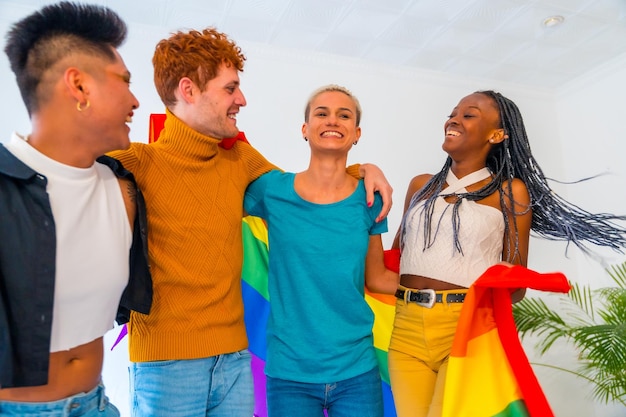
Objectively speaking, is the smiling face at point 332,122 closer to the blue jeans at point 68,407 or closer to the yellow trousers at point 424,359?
the yellow trousers at point 424,359

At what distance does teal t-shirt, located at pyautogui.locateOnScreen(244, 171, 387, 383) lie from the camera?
150 centimetres

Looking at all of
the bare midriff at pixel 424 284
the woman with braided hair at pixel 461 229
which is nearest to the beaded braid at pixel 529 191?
the woman with braided hair at pixel 461 229

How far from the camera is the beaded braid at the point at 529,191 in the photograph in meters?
1.87

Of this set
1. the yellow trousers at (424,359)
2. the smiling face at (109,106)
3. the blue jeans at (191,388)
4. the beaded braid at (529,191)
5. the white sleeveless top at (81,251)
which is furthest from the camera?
the beaded braid at (529,191)

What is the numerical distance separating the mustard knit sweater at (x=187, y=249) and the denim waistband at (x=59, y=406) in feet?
0.84

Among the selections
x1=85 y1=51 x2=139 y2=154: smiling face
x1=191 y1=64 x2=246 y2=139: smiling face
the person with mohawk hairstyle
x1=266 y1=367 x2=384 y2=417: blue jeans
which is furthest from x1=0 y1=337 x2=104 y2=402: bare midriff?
x1=191 y1=64 x2=246 y2=139: smiling face

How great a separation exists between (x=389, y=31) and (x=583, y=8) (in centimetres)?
141

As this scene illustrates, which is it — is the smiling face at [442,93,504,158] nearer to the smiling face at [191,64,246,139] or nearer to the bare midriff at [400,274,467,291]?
the bare midriff at [400,274,467,291]

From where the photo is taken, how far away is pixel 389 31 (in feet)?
13.1

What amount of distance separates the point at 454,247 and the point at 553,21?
2.94 m

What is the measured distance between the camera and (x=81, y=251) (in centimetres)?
108

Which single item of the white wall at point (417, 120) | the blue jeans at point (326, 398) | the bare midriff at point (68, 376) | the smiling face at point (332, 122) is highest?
the white wall at point (417, 120)

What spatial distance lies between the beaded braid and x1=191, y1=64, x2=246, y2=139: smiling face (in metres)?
0.79

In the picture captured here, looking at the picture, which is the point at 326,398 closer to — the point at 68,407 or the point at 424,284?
the point at 424,284
